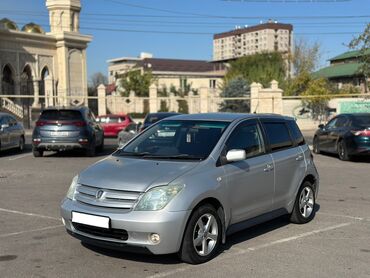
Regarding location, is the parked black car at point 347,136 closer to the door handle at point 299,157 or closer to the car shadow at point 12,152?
the door handle at point 299,157

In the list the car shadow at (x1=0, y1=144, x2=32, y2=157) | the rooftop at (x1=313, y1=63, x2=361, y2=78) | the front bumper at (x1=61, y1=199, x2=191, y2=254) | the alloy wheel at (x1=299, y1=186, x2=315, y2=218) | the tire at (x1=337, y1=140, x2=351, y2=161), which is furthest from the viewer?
the rooftop at (x1=313, y1=63, x2=361, y2=78)

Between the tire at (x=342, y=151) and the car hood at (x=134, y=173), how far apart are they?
11.3 meters

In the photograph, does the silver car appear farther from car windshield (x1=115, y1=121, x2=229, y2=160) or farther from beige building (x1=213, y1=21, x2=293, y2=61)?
beige building (x1=213, y1=21, x2=293, y2=61)

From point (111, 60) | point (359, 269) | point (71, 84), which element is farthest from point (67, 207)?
point (111, 60)

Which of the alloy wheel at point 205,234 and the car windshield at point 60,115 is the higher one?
the car windshield at point 60,115

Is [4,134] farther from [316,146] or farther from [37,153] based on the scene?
[316,146]

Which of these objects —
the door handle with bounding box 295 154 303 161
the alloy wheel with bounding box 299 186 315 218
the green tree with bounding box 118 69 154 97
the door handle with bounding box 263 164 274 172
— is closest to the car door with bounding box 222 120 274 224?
the door handle with bounding box 263 164 274 172

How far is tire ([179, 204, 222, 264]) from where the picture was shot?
5406mm

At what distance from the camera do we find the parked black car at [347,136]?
50.6 feet

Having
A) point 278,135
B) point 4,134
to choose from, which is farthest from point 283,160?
point 4,134

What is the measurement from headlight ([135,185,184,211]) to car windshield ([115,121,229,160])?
0.76 m

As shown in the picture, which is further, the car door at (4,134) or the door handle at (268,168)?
the car door at (4,134)

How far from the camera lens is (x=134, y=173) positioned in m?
5.52

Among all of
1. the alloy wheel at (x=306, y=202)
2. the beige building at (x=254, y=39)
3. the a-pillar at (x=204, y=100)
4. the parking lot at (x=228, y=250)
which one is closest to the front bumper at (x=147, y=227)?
the parking lot at (x=228, y=250)
